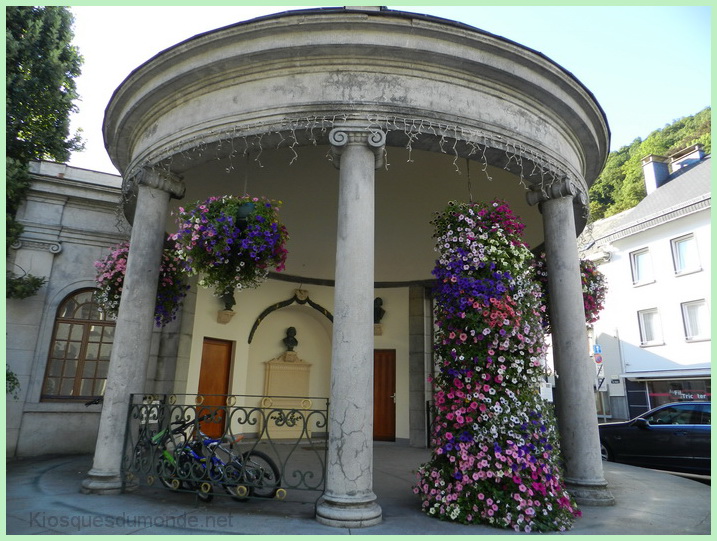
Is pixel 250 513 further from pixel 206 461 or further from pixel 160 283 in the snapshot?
pixel 160 283

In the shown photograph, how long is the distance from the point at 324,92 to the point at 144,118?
251cm

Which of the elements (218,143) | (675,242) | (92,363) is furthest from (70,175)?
(675,242)


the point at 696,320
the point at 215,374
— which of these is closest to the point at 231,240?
the point at 215,374

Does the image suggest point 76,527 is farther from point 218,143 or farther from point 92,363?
point 92,363

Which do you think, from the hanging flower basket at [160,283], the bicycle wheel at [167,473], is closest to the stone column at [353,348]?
the bicycle wheel at [167,473]

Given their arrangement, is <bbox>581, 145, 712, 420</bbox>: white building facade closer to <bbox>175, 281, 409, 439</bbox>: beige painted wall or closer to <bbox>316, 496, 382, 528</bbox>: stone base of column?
<bbox>175, 281, 409, 439</bbox>: beige painted wall

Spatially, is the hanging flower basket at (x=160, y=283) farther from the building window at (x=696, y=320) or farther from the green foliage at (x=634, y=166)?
the green foliage at (x=634, y=166)

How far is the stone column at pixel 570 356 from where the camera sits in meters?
Result: 4.94

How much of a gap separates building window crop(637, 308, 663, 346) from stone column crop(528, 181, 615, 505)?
15.1 m

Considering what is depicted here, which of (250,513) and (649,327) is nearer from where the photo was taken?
(250,513)

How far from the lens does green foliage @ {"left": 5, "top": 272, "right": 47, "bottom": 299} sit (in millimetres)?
7828

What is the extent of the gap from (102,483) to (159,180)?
10.8 feet

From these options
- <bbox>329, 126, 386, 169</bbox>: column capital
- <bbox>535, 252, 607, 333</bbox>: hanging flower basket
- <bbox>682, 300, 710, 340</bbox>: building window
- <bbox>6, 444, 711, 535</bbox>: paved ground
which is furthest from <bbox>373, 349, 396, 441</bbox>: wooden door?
<bbox>682, 300, 710, 340</bbox>: building window

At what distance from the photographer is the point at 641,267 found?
18.8 metres
